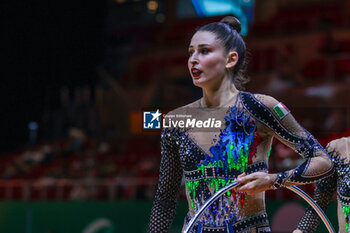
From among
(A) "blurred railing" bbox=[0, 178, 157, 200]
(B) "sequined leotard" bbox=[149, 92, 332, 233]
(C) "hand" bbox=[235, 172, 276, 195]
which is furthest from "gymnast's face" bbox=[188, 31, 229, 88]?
(A) "blurred railing" bbox=[0, 178, 157, 200]

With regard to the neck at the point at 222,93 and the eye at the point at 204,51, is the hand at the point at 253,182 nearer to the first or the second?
the neck at the point at 222,93

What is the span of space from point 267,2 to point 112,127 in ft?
16.0

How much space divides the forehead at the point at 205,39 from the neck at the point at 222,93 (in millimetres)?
135

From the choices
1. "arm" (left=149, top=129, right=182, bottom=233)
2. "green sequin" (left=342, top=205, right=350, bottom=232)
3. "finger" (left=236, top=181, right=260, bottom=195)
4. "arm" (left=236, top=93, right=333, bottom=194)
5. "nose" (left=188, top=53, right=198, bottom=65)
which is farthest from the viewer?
"green sequin" (left=342, top=205, right=350, bottom=232)

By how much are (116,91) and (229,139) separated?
5.03 meters

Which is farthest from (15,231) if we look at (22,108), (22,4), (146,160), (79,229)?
(22,4)

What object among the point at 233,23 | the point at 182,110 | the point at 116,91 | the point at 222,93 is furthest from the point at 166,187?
the point at 116,91

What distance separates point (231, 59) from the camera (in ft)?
6.56

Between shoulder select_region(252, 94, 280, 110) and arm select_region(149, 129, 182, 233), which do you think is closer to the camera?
shoulder select_region(252, 94, 280, 110)

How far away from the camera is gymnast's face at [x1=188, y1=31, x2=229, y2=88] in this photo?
195 centimetres

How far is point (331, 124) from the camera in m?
2.82

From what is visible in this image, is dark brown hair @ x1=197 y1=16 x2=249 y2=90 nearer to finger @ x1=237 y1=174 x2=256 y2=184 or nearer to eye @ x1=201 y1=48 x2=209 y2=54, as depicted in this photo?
eye @ x1=201 y1=48 x2=209 y2=54

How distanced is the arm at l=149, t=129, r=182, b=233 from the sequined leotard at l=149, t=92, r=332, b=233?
83 mm

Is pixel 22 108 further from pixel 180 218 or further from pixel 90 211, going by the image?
pixel 180 218
